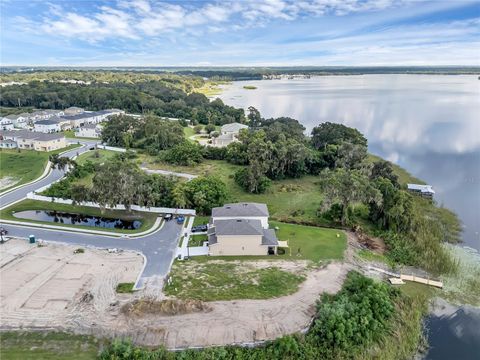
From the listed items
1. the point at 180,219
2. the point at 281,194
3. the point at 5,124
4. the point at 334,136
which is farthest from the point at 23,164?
the point at 334,136

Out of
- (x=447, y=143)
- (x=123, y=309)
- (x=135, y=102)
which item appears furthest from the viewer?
(x=135, y=102)

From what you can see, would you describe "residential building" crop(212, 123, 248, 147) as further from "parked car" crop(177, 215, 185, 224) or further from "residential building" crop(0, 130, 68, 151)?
"parked car" crop(177, 215, 185, 224)

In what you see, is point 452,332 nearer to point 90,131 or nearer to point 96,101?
point 90,131

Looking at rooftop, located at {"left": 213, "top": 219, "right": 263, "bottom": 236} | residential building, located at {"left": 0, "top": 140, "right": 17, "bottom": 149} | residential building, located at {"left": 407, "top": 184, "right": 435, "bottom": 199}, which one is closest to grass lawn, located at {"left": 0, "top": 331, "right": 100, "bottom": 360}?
rooftop, located at {"left": 213, "top": 219, "right": 263, "bottom": 236}

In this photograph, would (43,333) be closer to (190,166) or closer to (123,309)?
(123,309)

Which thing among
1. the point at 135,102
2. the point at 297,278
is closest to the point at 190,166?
the point at 297,278

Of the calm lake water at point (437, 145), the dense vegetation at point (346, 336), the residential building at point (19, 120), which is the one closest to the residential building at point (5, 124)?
the residential building at point (19, 120)

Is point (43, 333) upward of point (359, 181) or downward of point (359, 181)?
downward
